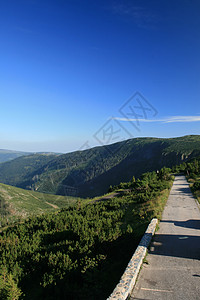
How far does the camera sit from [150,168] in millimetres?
125062

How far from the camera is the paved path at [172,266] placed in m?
4.37

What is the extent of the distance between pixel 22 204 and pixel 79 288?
9503cm

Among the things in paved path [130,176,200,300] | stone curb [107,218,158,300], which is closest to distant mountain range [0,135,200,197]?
paved path [130,176,200,300]

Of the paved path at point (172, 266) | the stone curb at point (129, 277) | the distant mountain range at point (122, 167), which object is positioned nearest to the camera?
the stone curb at point (129, 277)

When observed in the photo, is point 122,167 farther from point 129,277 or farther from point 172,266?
point 129,277

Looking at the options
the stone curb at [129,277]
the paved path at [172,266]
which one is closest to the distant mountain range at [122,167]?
the paved path at [172,266]

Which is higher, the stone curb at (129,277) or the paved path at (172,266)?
the stone curb at (129,277)

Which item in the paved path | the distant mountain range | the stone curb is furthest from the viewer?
the distant mountain range

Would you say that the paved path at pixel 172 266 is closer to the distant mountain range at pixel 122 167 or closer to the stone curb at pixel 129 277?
the stone curb at pixel 129 277

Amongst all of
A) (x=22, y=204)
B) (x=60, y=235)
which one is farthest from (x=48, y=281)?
(x=22, y=204)

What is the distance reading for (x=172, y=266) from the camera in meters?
5.55

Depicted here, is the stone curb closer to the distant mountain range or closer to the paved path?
the paved path

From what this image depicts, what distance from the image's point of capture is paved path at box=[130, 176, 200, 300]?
4367 mm

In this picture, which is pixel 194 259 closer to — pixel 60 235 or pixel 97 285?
pixel 97 285
